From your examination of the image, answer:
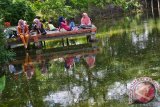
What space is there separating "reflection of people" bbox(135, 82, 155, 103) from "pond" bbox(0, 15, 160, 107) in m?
0.12

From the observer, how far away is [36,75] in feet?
43.7

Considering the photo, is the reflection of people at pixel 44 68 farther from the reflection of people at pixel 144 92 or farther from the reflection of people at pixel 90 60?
the reflection of people at pixel 144 92

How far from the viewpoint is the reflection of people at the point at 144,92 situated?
730cm

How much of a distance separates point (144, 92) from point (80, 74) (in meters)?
5.47

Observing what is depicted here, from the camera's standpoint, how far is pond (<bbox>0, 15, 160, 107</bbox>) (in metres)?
9.69

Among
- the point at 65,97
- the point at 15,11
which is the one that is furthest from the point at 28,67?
the point at 15,11

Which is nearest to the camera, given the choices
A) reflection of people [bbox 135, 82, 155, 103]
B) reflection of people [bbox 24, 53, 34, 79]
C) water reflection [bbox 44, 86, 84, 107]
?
reflection of people [bbox 135, 82, 155, 103]

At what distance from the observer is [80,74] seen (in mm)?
12695

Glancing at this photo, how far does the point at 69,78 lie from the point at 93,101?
312cm

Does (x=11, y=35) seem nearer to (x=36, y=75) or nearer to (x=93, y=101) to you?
(x=36, y=75)

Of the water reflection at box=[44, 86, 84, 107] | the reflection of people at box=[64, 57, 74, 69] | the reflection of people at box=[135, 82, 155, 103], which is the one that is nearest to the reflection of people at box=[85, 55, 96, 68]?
the reflection of people at box=[64, 57, 74, 69]

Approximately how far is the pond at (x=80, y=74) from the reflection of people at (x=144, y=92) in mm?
117

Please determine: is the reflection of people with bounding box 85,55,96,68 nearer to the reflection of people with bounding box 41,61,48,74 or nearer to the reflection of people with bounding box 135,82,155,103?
the reflection of people with bounding box 41,61,48,74

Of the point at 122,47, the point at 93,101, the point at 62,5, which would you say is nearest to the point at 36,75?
the point at 93,101
